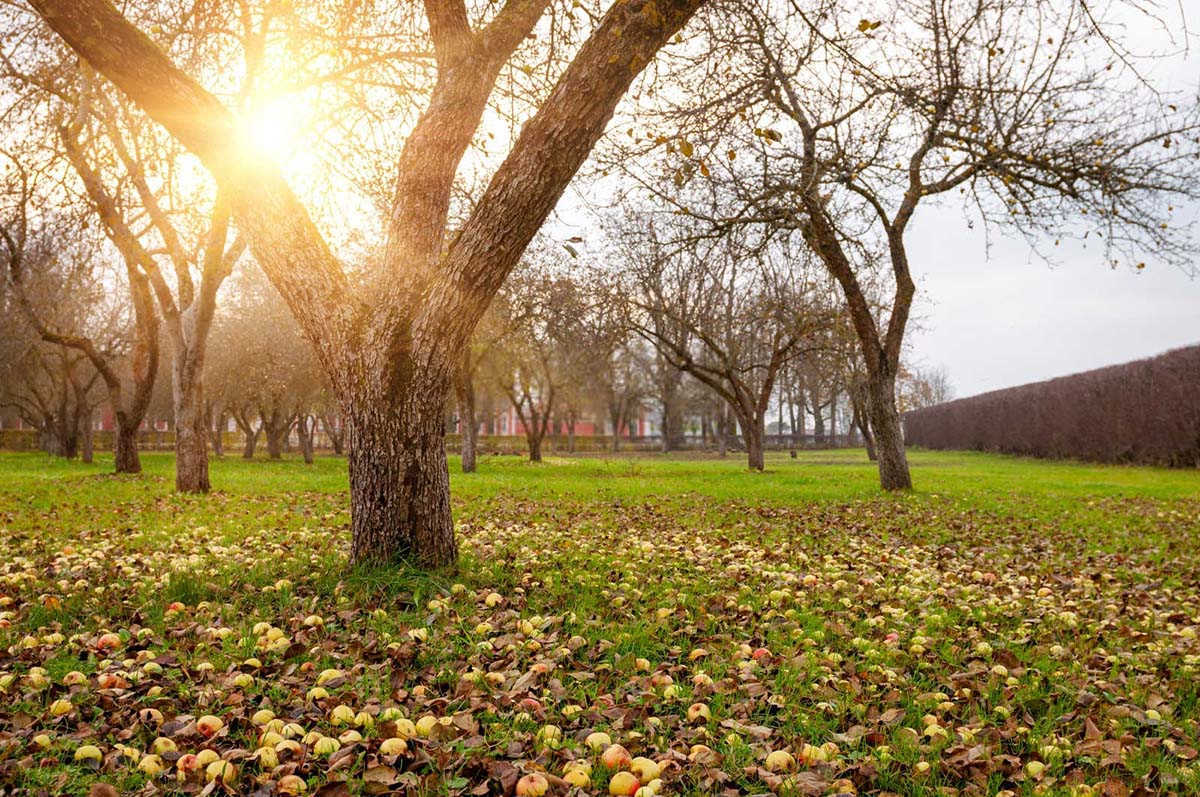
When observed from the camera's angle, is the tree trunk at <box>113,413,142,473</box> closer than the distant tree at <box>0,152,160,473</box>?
No

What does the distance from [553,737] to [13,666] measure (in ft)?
9.76

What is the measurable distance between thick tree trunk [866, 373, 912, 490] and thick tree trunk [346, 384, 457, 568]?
10833 millimetres

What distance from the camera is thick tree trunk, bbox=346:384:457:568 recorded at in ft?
17.7

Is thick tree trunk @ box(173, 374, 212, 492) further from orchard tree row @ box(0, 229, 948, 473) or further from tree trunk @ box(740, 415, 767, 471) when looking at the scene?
tree trunk @ box(740, 415, 767, 471)

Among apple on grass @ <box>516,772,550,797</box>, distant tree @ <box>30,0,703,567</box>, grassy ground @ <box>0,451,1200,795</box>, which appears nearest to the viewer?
apple on grass @ <box>516,772,550,797</box>

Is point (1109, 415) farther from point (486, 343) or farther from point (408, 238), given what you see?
point (408, 238)

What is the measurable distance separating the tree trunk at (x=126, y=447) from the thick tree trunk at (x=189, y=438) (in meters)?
5.43

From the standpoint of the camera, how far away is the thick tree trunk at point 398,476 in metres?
5.41

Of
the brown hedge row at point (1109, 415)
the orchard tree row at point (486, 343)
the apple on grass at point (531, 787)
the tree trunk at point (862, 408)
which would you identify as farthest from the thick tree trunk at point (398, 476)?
the tree trunk at point (862, 408)

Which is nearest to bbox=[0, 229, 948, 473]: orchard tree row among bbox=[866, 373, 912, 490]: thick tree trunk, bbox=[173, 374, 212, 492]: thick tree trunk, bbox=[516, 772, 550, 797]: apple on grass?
bbox=[866, 373, 912, 490]: thick tree trunk

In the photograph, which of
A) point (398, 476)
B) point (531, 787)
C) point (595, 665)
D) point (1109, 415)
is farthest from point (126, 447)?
point (1109, 415)

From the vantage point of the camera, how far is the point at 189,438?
43.8 feet

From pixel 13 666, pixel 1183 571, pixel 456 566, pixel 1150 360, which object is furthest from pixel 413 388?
pixel 1150 360

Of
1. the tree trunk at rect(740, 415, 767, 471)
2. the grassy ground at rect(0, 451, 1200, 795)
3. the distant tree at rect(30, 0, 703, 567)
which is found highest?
the distant tree at rect(30, 0, 703, 567)
